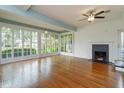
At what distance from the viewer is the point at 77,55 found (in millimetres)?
8078

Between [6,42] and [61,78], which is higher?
[6,42]

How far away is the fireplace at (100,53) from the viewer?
5.95m

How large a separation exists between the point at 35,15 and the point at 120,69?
4.40m

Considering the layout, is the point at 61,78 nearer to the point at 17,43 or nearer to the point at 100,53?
the point at 100,53

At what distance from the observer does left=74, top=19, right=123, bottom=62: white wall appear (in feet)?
18.4

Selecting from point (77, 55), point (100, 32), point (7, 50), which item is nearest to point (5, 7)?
point (7, 50)

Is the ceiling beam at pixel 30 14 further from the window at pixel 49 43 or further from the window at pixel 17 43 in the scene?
the window at pixel 49 43

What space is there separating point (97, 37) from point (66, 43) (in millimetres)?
3346

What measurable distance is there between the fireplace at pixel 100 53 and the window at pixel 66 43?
269 cm

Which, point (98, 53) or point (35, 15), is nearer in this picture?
point (35, 15)

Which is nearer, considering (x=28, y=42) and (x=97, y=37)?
(x=97, y=37)

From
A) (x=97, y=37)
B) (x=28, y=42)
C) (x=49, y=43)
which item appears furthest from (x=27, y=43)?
(x=97, y=37)

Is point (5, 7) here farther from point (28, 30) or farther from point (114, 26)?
point (114, 26)

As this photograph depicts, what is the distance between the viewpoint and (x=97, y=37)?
6.55 metres
